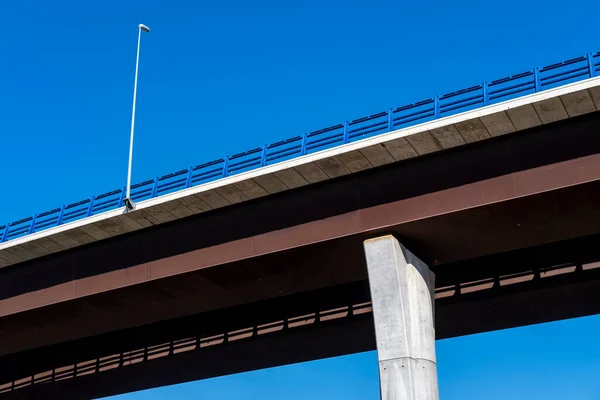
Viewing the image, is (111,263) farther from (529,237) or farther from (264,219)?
(529,237)

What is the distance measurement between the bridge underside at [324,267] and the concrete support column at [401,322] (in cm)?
80

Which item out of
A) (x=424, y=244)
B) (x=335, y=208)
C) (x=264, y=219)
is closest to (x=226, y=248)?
(x=264, y=219)

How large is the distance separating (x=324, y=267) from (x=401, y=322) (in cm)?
433

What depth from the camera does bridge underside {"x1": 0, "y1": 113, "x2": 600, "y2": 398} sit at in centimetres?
2519

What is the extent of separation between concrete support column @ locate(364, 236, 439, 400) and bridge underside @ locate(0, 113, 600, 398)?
805 millimetres

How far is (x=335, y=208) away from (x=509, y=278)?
7.75 metres

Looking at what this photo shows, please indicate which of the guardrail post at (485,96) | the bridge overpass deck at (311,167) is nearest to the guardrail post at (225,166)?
the bridge overpass deck at (311,167)

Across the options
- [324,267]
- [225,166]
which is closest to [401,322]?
[324,267]

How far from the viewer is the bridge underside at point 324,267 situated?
992 inches

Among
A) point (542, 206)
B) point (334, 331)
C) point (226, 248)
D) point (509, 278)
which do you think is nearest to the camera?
point (542, 206)

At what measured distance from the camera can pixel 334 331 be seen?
111ft

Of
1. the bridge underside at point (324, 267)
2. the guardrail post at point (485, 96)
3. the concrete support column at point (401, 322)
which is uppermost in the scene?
the guardrail post at point (485, 96)

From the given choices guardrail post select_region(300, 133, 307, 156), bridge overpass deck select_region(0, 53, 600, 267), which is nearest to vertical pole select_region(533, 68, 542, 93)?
bridge overpass deck select_region(0, 53, 600, 267)

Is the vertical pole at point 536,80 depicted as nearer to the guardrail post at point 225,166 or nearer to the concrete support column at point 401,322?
the concrete support column at point 401,322
